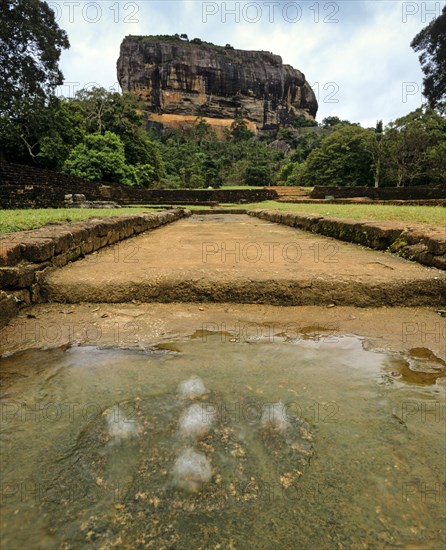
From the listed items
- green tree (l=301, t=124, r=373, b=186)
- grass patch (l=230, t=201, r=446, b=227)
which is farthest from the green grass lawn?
green tree (l=301, t=124, r=373, b=186)

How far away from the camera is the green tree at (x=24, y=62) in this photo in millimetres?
19562

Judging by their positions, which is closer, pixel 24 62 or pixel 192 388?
pixel 192 388

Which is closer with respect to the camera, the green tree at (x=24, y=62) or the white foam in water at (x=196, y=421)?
the white foam in water at (x=196, y=421)

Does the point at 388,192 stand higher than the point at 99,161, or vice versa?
the point at 99,161

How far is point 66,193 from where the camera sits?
13.4 m

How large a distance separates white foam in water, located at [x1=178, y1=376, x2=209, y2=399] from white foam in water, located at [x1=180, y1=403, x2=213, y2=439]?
0.07m

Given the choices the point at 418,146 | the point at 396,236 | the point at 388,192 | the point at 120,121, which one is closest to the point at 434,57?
the point at 418,146

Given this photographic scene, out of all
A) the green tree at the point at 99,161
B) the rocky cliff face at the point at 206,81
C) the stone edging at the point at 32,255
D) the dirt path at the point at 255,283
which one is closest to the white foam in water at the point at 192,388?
the dirt path at the point at 255,283

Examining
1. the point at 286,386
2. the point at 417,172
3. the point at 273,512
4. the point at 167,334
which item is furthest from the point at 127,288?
the point at 417,172

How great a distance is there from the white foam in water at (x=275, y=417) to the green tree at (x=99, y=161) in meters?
22.1

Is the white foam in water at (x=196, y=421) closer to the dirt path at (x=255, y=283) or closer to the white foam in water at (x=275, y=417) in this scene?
the white foam in water at (x=275, y=417)

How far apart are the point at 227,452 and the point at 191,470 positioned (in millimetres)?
140

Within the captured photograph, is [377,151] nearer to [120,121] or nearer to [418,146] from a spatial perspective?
[418,146]

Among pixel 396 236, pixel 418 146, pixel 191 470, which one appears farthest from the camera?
pixel 418 146
